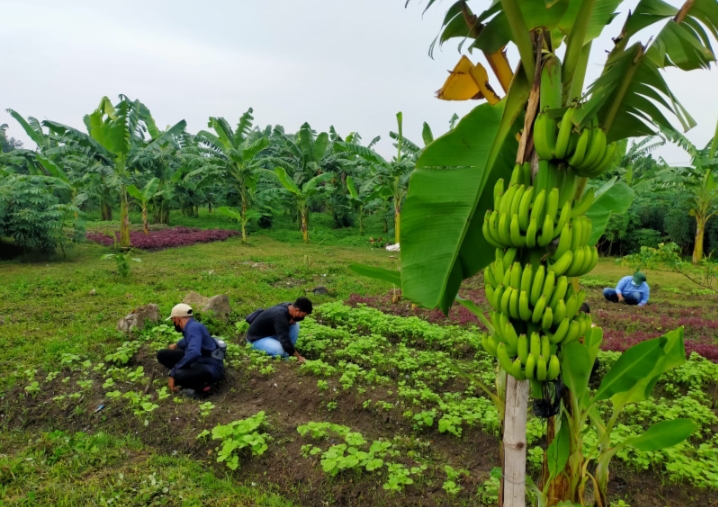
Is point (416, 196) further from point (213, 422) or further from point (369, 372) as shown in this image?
point (369, 372)

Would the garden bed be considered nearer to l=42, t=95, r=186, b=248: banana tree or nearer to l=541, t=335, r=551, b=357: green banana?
l=42, t=95, r=186, b=248: banana tree

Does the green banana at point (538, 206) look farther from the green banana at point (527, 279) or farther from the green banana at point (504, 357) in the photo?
the green banana at point (504, 357)

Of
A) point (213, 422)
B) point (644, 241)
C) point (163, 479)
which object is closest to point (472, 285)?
point (213, 422)

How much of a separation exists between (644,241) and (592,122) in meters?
19.5

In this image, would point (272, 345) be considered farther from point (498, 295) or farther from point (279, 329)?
point (498, 295)

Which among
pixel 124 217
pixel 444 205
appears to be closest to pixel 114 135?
pixel 124 217

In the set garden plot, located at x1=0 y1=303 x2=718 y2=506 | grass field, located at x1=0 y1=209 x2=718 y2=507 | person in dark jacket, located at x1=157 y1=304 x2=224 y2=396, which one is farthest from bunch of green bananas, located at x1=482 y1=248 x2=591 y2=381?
person in dark jacket, located at x1=157 y1=304 x2=224 y2=396

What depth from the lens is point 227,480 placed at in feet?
10.9

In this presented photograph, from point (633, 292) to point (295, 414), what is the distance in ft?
27.6

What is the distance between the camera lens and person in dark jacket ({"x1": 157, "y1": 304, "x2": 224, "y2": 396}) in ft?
15.4

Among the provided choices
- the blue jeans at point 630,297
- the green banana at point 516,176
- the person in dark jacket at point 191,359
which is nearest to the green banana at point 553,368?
the green banana at point 516,176

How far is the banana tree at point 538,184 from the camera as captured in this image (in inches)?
70.4

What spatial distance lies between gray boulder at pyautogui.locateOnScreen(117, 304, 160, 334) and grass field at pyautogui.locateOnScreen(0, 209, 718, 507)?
10.0 inches

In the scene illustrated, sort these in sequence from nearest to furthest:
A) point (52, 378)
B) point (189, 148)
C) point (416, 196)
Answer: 1. point (416, 196)
2. point (52, 378)
3. point (189, 148)
